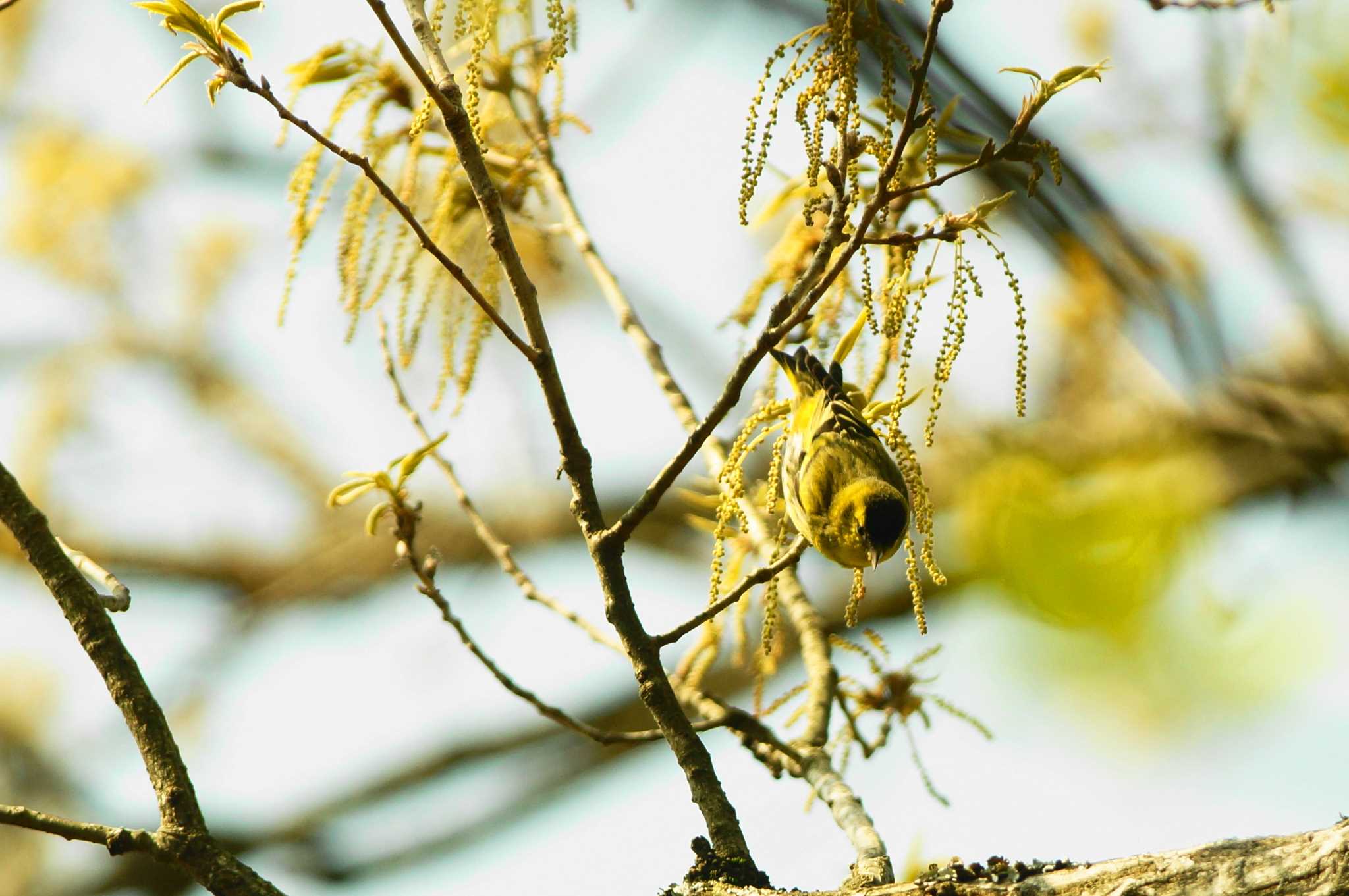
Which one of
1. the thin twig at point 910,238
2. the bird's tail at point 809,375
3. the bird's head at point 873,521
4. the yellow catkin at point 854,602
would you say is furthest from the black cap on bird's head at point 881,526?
the thin twig at point 910,238

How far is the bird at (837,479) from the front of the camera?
2.64 metres

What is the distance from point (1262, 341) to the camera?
5.45 metres

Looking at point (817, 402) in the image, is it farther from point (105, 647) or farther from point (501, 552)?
point (105, 647)

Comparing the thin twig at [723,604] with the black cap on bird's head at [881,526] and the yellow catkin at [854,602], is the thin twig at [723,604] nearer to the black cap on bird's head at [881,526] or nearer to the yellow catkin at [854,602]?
the yellow catkin at [854,602]

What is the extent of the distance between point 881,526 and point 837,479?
181 mm

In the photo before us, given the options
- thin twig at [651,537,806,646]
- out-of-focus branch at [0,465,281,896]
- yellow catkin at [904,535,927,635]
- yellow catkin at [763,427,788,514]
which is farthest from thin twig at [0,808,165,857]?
yellow catkin at [904,535,927,635]

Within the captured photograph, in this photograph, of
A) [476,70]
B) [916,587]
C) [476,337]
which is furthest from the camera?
[476,337]

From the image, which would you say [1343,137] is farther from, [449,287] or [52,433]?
[52,433]

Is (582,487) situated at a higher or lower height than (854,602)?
higher

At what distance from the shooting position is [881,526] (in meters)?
2.67

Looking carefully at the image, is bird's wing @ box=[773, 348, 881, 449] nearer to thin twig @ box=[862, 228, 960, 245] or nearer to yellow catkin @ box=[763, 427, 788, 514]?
yellow catkin @ box=[763, 427, 788, 514]

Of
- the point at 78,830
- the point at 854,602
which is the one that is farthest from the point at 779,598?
the point at 78,830

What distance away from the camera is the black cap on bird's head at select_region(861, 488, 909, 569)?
8.71ft

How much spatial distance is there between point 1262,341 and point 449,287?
4.16 meters
